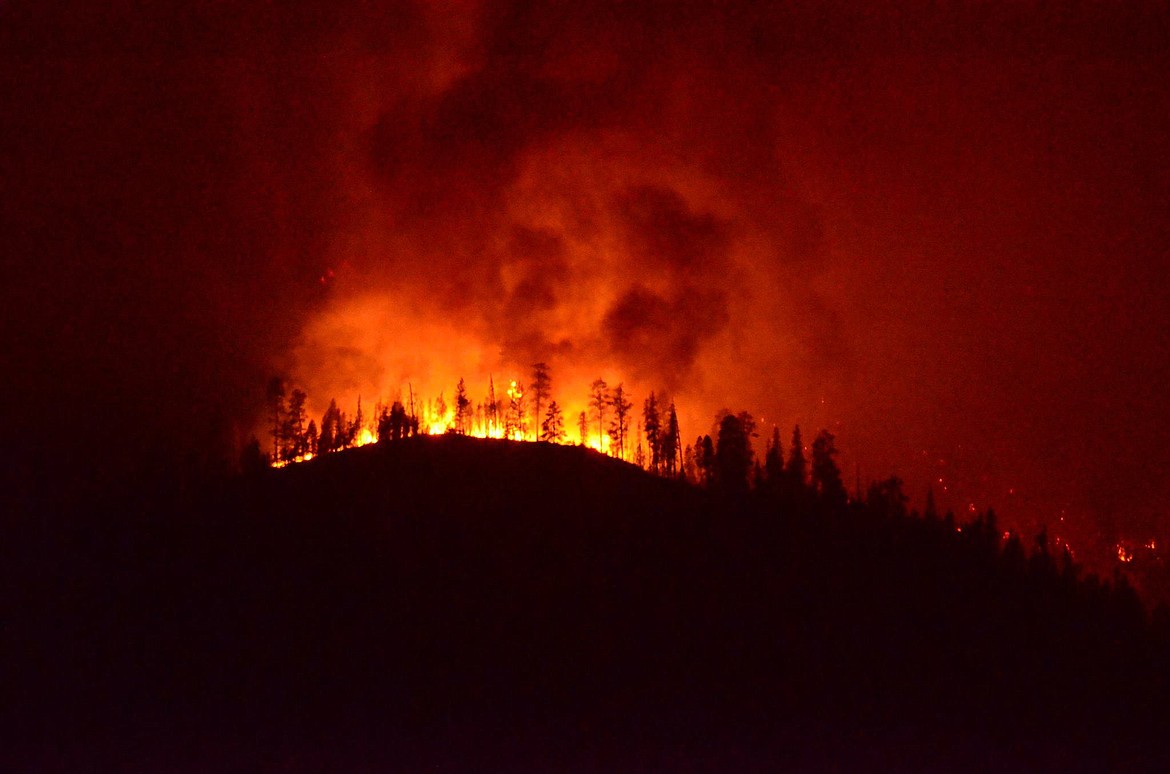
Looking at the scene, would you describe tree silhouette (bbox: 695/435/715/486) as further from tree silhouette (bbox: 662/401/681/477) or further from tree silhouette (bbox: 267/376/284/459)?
tree silhouette (bbox: 267/376/284/459)

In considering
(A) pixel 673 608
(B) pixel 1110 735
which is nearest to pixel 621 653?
(A) pixel 673 608

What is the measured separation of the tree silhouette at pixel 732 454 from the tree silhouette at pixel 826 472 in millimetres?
10718

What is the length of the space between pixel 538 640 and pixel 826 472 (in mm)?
73909

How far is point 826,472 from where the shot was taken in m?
A: 124

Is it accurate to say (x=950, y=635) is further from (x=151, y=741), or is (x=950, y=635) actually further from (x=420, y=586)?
(x=151, y=741)

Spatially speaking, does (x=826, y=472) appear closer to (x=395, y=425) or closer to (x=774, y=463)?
(x=774, y=463)

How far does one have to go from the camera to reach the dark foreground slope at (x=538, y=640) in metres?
48.6

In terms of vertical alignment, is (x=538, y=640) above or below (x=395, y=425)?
below

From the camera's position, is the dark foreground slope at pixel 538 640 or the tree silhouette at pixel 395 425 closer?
the dark foreground slope at pixel 538 640

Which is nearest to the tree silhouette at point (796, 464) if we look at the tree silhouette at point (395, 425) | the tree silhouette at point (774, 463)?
the tree silhouette at point (774, 463)

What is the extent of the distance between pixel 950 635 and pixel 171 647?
66548 millimetres

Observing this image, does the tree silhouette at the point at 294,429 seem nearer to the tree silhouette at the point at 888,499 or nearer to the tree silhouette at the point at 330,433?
the tree silhouette at the point at 330,433

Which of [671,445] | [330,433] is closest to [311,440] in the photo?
[330,433]

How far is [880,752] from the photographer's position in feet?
158
